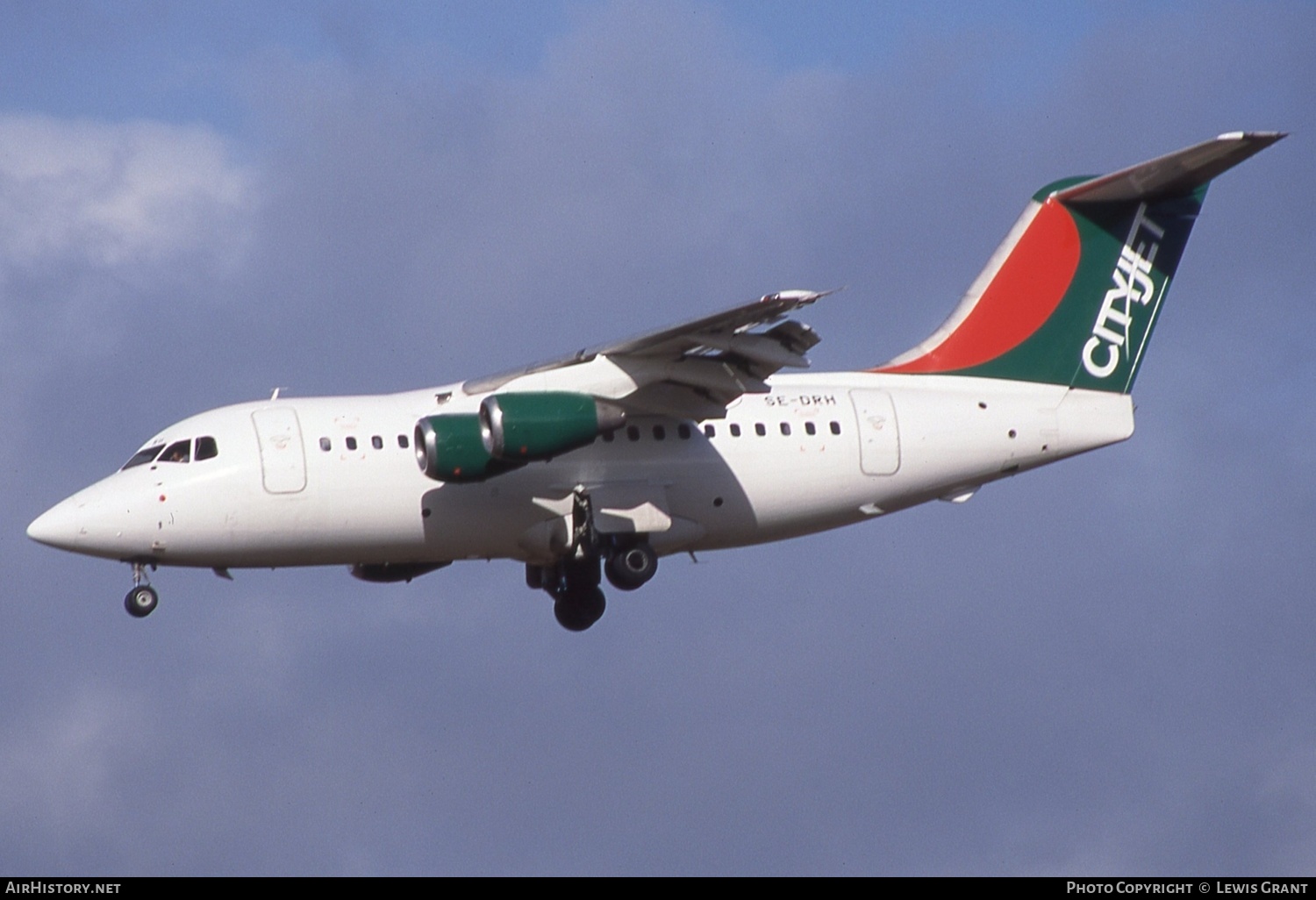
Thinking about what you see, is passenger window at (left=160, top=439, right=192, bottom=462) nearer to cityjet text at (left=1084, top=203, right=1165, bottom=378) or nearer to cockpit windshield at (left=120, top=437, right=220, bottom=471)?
cockpit windshield at (left=120, top=437, right=220, bottom=471)

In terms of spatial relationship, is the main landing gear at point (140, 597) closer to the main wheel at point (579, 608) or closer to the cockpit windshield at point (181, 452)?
the cockpit windshield at point (181, 452)

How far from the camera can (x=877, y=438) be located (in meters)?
24.9

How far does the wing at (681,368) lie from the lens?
22969 millimetres

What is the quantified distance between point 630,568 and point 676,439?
5.20ft

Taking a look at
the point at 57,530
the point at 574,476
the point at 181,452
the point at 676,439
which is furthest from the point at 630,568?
the point at 57,530

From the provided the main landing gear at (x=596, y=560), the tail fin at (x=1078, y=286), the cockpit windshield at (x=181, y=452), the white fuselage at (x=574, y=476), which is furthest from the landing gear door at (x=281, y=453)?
the tail fin at (x=1078, y=286)

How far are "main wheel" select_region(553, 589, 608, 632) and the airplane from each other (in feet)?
0.07

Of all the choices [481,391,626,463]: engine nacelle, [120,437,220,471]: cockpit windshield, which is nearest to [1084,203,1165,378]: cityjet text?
[481,391,626,463]: engine nacelle

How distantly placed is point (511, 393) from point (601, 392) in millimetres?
A: 1141

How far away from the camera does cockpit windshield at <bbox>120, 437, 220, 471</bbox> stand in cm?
2319

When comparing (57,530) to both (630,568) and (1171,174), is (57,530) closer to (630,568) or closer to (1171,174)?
(630,568)

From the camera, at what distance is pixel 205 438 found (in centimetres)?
2330
